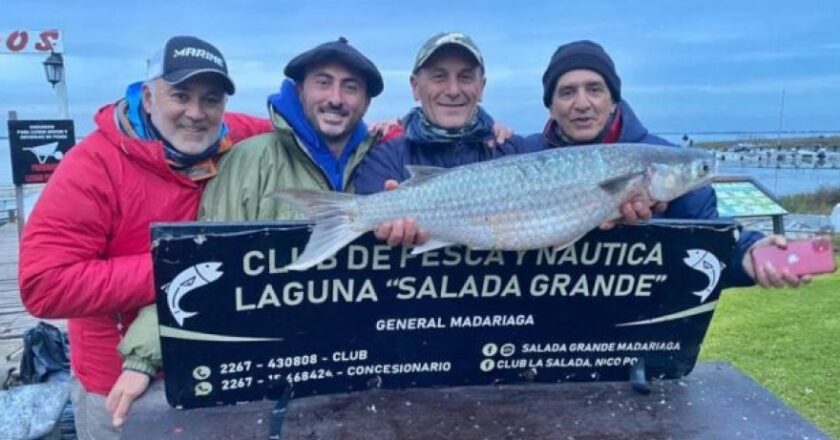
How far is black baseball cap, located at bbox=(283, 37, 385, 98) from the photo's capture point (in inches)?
148

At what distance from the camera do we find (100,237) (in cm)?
326

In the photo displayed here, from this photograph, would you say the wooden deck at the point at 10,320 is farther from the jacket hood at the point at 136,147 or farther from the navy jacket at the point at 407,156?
the navy jacket at the point at 407,156

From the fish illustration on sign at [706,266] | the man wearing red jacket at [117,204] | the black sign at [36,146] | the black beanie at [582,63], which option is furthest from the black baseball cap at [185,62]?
the black sign at [36,146]

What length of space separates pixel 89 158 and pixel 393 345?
164cm

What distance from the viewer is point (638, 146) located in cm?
311

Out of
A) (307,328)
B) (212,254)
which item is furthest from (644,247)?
(212,254)

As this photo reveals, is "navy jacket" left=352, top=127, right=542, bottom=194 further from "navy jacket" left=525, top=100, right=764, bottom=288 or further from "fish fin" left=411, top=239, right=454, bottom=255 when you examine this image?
"fish fin" left=411, top=239, right=454, bottom=255

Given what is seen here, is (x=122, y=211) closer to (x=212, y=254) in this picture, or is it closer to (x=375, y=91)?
(x=212, y=254)

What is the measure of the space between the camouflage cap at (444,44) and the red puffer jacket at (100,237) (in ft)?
4.40

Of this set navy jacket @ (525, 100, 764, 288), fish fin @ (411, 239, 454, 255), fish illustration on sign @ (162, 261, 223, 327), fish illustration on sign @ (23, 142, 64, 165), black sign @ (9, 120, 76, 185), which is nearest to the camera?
fish illustration on sign @ (162, 261, 223, 327)

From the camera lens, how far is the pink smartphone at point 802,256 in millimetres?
3080

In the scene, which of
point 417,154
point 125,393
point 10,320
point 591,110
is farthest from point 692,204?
point 10,320

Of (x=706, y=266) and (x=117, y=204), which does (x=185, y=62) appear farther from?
(x=706, y=266)

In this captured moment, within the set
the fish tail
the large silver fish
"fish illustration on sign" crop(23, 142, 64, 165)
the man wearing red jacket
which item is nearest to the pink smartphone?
the large silver fish
